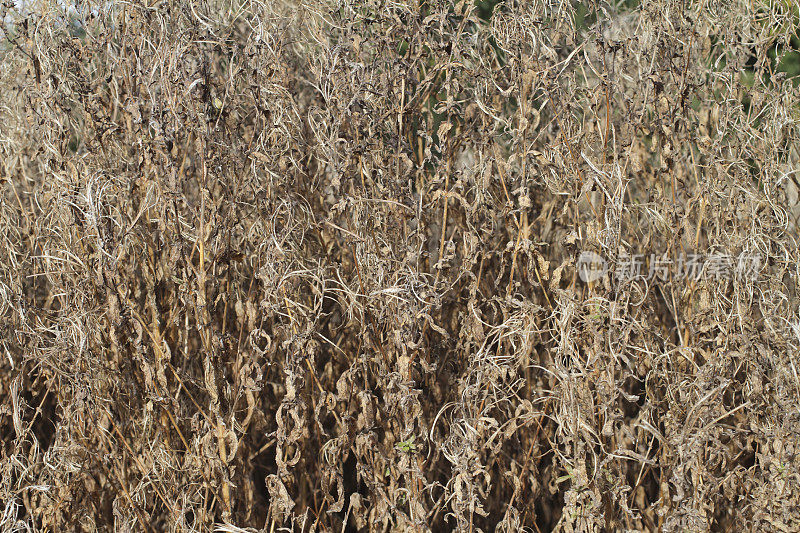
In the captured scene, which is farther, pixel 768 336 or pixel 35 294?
pixel 35 294

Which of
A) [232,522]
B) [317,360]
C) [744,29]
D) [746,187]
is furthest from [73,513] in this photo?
[744,29]

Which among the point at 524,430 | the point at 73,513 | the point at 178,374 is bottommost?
the point at 73,513

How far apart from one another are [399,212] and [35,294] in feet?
4.36

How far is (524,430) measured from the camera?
1992mm

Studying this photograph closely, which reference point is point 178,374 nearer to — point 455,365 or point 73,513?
point 73,513

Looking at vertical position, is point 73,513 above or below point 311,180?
below

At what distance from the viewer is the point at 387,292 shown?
1.68m

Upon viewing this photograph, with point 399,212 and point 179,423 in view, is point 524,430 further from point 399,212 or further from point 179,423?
point 179,423

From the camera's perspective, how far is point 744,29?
7.22 ft

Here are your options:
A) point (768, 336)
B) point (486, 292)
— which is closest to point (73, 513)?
point (486, 292)

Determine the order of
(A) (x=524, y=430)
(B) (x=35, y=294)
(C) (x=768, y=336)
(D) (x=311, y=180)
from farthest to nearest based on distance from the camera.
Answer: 1. (B) (x=35, y=294)
2. (D) (x=311, y=180)
3. (A) (x=524, y=430)
4. (C) (x=768, y=336)

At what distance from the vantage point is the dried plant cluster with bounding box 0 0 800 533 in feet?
5.86

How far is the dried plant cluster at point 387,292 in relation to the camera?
1.79 meters

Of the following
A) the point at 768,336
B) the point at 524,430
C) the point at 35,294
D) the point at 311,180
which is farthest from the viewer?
the point at 35,294
